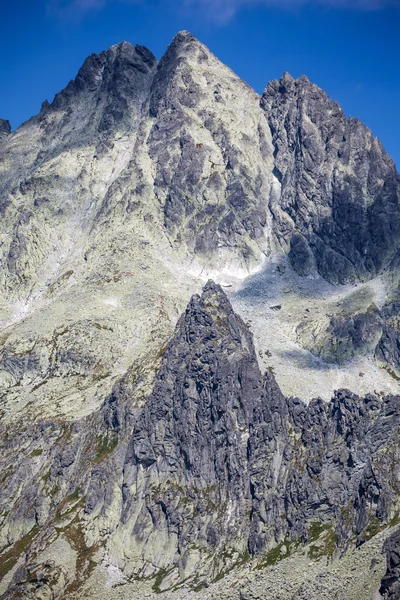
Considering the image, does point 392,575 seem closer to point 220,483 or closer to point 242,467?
point 242,467

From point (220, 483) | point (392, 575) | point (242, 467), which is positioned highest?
point (242, 467)

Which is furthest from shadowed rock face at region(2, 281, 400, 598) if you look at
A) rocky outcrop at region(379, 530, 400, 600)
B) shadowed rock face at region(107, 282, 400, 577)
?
rocky outcrop at region(379, 530, 400, 600)

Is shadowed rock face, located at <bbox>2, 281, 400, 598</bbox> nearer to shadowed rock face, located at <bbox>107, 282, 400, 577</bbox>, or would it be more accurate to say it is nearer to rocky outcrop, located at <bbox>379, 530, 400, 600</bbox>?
shadowed rock face, located at <bbox>107, 282, 400, 577</bbox>

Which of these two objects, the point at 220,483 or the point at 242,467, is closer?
the point at 242,467

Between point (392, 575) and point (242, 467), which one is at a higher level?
point (242, 467)

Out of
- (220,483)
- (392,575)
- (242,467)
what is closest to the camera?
(392,575)

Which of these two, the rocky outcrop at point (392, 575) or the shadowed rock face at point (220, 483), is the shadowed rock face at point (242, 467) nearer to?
the shadowed rock face at point (220, 483)

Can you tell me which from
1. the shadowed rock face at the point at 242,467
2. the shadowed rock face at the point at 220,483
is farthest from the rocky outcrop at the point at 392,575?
the shadowed rock face at the point at 242,467

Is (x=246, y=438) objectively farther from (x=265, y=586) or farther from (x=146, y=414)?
(x=265, y=586)

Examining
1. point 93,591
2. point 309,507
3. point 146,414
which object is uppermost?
point 146,414

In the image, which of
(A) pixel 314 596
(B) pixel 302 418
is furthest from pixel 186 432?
(A) pixel 314 596

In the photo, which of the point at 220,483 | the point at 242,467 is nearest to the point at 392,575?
the point at 242,467
